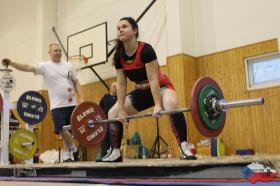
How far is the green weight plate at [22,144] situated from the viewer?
143 inches

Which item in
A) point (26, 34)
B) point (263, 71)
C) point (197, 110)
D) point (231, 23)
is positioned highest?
point (26, 34)

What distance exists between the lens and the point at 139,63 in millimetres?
2396

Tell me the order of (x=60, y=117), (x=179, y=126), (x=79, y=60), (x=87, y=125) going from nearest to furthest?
(x=179, y=126), (x=87, y=125), (x=60, y=117), (x=79, y=60)

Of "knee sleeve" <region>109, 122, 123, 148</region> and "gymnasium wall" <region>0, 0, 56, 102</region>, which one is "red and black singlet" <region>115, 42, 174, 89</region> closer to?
"knee sleeve" <region>109, 122, 123, 148</region>

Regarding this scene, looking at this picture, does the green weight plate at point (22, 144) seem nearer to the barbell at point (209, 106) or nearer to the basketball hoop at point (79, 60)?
the barbell at point (209, 106)

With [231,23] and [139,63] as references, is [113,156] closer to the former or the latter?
[139,63]

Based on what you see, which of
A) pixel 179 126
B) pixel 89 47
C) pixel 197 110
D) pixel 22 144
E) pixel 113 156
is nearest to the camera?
pixel 197 110

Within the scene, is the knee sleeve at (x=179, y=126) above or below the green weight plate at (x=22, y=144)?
above

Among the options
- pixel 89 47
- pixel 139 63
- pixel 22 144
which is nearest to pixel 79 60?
pixel 89 47

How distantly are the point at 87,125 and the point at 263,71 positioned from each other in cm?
280

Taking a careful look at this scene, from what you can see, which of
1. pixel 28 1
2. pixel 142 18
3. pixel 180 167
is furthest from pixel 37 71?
pixel 28 1

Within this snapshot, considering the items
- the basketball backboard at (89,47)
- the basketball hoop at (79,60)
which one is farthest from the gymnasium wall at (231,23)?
the basketball hoop at (79,60)

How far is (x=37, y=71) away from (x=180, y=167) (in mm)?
2162

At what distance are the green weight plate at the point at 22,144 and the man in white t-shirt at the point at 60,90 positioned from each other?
51cm
